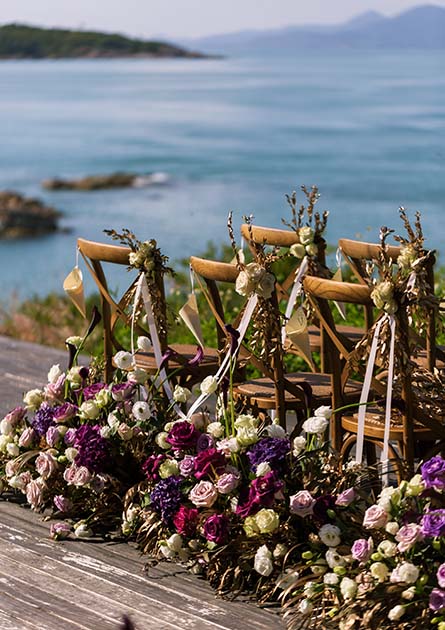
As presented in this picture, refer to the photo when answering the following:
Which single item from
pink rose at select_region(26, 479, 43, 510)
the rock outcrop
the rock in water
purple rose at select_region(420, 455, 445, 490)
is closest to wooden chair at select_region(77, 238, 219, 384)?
pink rose at select_region(26, 479, 43, 510)

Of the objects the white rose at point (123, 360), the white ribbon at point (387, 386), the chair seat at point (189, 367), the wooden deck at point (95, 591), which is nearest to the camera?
the wooden deck at point (95, 591)

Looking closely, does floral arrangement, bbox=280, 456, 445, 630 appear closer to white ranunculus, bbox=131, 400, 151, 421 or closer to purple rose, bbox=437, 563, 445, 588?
purple rose, bbox=437, 563, 445, 588

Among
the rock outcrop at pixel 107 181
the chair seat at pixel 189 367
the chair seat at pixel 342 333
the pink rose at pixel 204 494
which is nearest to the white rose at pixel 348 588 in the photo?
Answer: the pink rose at pixel 204 494

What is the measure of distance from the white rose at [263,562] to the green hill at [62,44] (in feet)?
110

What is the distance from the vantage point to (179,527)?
10.3ft

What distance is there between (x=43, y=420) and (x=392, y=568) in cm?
141

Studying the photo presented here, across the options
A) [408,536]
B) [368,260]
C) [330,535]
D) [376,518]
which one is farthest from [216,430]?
[368,260]

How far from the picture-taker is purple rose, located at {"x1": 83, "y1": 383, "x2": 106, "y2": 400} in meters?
3.64

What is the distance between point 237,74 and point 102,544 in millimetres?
76499

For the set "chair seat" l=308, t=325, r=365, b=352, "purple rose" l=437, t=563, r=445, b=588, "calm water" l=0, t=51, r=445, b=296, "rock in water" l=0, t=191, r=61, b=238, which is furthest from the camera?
"calm water" l=0, t=51, r=445, b=296

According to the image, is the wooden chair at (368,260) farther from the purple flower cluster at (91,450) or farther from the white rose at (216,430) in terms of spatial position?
the purple flower cluster at (91,450)

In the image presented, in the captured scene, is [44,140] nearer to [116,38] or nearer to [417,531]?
[116,38]

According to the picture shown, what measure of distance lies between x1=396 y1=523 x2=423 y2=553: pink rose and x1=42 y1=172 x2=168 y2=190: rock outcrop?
1695 inches

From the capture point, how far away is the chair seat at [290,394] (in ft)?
11.9
